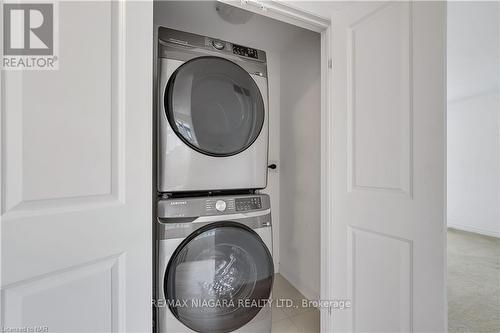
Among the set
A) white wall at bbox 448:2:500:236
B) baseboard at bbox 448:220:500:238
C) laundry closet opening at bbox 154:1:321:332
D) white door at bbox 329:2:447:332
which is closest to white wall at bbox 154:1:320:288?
laundry closet opening at bbox 154:1:321:332

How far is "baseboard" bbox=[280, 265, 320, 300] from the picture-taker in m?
1.86

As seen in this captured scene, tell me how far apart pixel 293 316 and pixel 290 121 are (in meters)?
1.70

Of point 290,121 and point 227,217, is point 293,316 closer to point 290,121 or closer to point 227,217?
point 227,217

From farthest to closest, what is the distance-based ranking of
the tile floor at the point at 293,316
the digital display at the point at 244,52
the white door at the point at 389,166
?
the tile floor at the point at 293,316 < the digital display at the point at 244,52 < the white door at the point at 389,166

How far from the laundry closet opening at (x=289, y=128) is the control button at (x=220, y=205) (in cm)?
81

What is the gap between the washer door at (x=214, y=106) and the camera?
1.17m

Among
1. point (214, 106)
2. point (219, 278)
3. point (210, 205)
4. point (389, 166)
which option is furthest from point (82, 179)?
point (389, 166)

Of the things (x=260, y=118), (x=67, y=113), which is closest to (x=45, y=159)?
(x=67, y=113)

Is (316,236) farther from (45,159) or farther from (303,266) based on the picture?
(45,159)

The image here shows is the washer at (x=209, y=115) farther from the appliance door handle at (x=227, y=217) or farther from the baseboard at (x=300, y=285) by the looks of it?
the baseboard at (x=300, y=285)

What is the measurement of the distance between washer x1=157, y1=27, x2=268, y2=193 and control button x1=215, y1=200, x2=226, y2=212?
0.10m

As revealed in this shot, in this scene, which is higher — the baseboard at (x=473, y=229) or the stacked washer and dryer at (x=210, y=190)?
the stacked washer and dryer at (x=210, y=190)

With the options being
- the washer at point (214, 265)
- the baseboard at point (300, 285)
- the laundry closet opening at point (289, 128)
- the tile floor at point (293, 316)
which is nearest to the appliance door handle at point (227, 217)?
the washer at point (214, 265)

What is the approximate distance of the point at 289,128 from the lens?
2244mm
